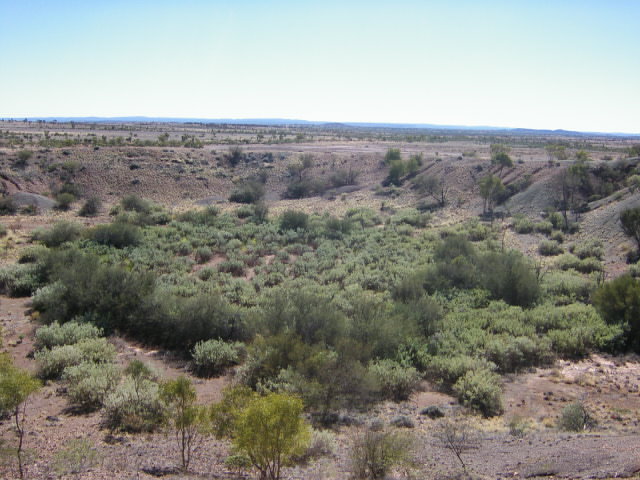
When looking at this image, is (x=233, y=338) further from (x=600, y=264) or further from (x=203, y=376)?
(x=600, y=264)

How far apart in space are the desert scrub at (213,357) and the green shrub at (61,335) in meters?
3.66

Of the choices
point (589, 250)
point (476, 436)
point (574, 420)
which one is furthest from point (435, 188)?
point (476, 436)

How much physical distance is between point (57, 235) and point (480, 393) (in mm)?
26265

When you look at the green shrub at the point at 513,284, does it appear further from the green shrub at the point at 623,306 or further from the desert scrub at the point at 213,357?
the desert scrub at the point at 213,357

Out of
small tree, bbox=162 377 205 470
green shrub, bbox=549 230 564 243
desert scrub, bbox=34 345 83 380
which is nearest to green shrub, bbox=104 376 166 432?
small tree, bbox=162 377 205 470

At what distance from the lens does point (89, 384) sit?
12.7 metres

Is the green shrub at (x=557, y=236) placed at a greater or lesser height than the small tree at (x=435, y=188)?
lesser

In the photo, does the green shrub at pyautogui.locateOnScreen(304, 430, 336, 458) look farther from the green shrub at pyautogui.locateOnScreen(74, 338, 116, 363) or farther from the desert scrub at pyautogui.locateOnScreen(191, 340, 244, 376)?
the green shrub at pyautogui.locateOnScreen(74, 338, 116, 363)

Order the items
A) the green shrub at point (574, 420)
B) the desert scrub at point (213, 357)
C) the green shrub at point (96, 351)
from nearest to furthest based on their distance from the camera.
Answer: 1. the green shrub at point (574, 420)
2. the green shrub at point (96, 351)
3. the desert scrub at point (213, 357)

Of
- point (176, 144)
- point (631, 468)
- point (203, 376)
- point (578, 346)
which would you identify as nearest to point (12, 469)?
point (203, 376)

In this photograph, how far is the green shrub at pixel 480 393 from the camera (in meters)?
13.4

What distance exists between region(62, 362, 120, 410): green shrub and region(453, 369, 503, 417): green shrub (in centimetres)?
931

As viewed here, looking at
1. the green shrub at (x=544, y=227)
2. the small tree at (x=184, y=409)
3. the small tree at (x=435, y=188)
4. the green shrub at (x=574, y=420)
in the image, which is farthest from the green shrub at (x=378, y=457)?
the small tree at (x=435, y=188)

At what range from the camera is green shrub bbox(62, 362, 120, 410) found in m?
12.6
